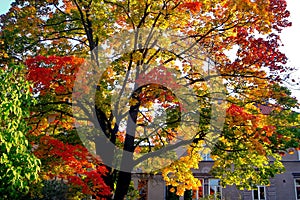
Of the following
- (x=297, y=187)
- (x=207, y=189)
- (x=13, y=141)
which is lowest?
(x=207, y=189)

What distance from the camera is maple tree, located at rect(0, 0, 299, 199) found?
10.5 metres

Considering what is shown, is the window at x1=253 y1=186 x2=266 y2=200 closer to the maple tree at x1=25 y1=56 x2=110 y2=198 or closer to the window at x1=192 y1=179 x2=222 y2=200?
the window at x1=192 y1=179 x2=222 y2=200

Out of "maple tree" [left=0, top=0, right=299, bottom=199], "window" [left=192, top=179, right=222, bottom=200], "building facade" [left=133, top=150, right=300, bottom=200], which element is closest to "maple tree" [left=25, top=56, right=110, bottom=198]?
"maple tree" [left=0, top=0, right=299, bottom=199]

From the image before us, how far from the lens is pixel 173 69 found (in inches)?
441

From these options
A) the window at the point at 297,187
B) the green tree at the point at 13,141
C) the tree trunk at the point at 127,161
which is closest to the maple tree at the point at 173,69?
the tree trunk at the point at 127,161

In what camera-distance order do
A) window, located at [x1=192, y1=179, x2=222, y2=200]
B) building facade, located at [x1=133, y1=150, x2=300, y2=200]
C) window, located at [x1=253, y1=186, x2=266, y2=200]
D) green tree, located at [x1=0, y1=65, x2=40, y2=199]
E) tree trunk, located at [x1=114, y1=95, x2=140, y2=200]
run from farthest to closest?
1. window, located at [x1=192, y1=179, x2=222, y2=200]
2. window, located at [x1=253, y1=186, x2=266, y2=200]
3. building facade, located at [x1=133, y1=150, x2=300, y2=200]
4. tree trunk, located at [x1=114, y1=95, x2=140, y2=200]
5. green tree, located at [x1=0, y1=65, x2=40, y2=199]

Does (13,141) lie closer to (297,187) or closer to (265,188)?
(265,188)

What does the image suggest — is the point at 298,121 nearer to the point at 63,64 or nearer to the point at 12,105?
the point at 63,64

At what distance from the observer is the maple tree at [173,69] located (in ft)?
34.3

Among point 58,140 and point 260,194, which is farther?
point 260,194

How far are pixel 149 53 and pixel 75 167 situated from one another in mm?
4642

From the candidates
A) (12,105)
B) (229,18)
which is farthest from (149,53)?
(12,105)

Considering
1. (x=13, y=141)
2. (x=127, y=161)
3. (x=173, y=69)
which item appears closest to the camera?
(x=13, y=141)

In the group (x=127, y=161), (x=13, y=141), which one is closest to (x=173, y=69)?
(x=127, y=161)
